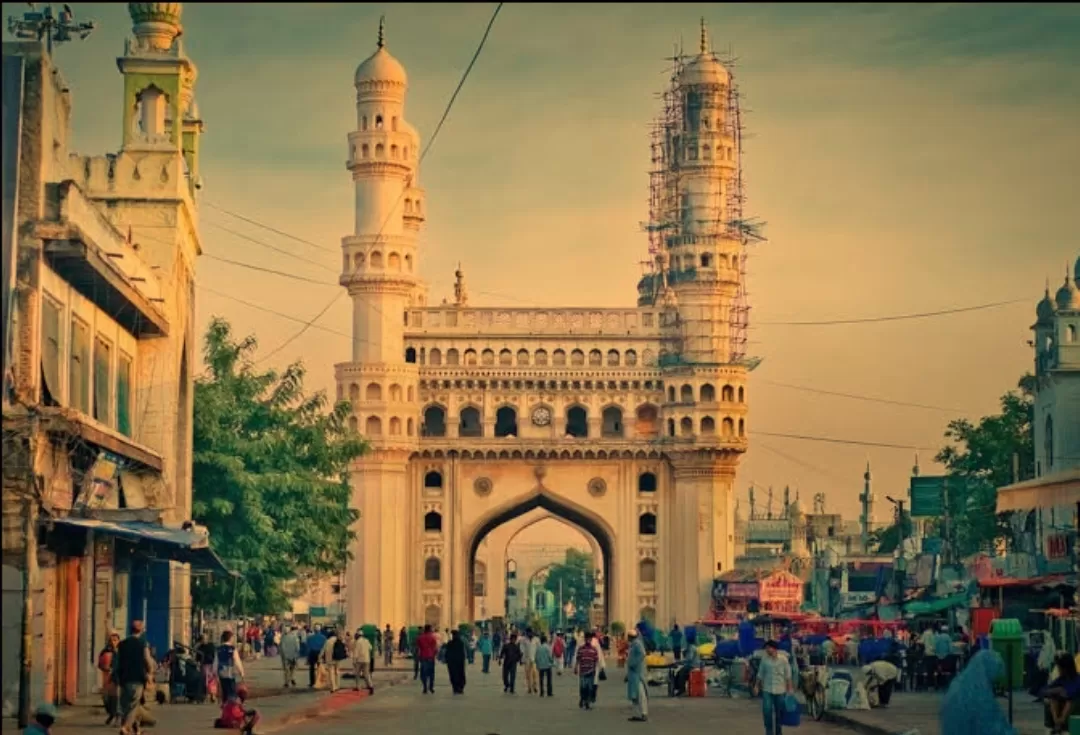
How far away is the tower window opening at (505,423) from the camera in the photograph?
77.9 meters

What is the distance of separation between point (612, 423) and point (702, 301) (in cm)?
544

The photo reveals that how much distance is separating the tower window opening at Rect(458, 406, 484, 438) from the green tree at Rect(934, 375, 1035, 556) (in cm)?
1729

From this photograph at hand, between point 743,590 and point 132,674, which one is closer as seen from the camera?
point 132,674

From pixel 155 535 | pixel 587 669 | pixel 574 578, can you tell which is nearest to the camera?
pixel 155 535

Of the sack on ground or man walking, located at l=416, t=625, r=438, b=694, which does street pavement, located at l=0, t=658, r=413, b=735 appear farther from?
the sack on ground

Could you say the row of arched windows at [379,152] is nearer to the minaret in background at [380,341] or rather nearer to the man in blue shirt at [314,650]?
the minaret in background at [380,341]

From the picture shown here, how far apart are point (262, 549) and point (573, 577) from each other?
424ft

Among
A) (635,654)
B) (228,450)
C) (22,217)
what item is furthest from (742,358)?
(22,217)

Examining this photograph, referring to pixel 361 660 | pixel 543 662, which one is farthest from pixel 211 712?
pixel 361 660

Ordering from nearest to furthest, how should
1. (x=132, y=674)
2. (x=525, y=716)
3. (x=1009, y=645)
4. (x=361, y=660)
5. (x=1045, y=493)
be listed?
(x=132, y=674)
(x=1009, y=645)
(x=1045, y=493)
(x=525, y=716)
(x=361, y=660)

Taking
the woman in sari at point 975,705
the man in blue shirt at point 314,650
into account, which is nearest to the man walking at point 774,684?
the woman in sari at point 975,705

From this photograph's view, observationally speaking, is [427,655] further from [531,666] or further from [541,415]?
[541,415]

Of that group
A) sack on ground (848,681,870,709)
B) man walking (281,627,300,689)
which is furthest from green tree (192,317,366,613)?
sack on ground (848,681,870,709)

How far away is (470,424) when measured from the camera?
256ft
